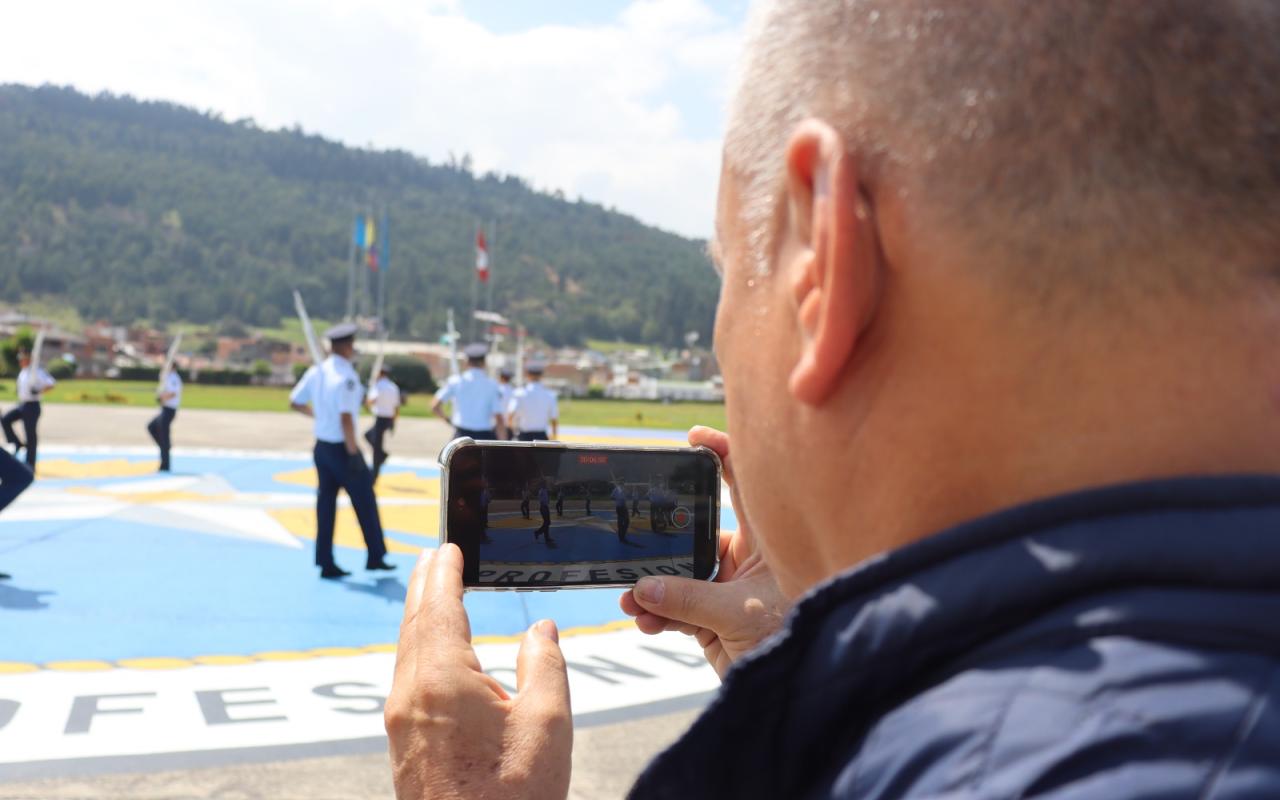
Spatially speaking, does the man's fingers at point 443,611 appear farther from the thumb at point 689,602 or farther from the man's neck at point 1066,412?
the man's neck at point 1066,412

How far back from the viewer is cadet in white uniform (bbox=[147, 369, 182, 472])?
14195mm

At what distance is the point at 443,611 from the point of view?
1.18 metres

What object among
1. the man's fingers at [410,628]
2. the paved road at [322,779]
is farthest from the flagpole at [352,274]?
the man's fingers at [410,628]

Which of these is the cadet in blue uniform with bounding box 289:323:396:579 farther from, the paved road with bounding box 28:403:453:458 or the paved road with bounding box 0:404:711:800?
the paved road with bounding box 28:403:453:458

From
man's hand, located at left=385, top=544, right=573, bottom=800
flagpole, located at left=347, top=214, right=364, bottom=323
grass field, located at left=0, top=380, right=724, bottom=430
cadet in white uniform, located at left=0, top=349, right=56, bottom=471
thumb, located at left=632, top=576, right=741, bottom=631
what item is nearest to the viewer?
man's hand, located at left=385, top=544, right=573, bottom=800

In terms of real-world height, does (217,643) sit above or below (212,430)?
above

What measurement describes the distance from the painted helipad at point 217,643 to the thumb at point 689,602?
313 cm

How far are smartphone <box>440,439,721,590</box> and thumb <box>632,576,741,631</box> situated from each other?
96 mm

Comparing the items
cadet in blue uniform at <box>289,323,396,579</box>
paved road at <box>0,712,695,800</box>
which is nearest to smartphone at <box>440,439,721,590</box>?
paved road at <box>0,712,695,800</box>

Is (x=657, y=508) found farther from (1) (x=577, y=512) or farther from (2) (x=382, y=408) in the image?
(2) (x=382, y=408)

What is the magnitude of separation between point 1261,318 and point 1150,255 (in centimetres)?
8

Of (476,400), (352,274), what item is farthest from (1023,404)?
(352,274)

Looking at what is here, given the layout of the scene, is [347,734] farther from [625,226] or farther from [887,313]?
[625,226]

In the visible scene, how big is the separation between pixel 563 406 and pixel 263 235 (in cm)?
11448
